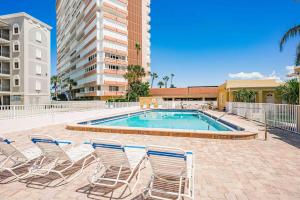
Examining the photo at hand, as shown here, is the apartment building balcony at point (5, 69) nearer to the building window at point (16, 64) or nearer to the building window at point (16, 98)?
the building window at point (16, 64)

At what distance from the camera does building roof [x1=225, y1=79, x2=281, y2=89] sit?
92.6ft

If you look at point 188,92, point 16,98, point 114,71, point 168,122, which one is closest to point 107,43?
point 114,71

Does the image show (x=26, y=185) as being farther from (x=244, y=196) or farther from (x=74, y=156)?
(x=244, y=196)

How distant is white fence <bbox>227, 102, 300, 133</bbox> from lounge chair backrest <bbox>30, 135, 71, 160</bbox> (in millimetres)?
7958

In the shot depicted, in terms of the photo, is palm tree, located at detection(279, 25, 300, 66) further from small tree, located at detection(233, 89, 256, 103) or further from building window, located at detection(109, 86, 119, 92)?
building window, located at detection(109, 86, 119, 92)

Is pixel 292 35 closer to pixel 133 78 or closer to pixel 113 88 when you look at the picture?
pixel 133 78

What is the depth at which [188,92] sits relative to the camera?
154 ft

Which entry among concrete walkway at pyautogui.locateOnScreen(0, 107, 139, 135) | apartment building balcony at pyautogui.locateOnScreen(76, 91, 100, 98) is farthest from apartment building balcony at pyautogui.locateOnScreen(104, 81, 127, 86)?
concrete walkway at pyautogui.locateOnScreen(0, 107, 139, 135)

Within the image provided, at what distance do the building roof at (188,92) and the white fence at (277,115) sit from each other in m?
29.1

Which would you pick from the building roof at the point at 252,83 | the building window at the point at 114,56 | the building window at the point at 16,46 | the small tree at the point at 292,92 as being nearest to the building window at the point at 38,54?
the building window at the point at 16,46

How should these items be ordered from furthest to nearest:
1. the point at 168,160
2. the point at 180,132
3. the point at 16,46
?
the point at 16,46
the point at 180,132
the point at 168,160

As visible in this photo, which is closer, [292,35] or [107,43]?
[292,35]

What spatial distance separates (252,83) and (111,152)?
33416 mm

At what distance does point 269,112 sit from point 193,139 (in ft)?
23.9
